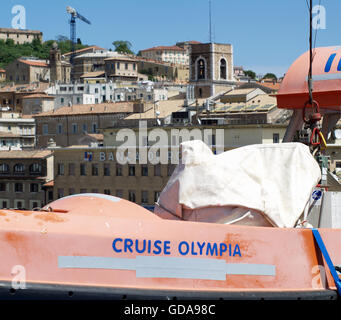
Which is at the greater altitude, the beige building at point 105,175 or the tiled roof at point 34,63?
the tiled roof at point 34,63

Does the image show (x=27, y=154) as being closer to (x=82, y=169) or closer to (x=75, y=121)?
(x=82, y=169)

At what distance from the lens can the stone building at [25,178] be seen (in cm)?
6681

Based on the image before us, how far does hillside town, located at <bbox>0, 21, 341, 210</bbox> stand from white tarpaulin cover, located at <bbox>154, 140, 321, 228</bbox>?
17.2 meters

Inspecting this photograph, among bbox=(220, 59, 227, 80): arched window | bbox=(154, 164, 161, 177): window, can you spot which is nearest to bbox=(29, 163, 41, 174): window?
bbox=(154, 164, 161, 177): window

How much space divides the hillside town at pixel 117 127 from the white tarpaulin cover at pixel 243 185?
1724 cm

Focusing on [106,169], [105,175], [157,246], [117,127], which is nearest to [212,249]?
[157,246]

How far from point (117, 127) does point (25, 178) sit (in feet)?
27.9

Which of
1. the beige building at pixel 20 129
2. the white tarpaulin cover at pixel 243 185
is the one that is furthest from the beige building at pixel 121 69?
the white tarpaulin cover at pixel 243 185

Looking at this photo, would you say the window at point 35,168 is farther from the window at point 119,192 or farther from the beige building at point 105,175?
the window at point 119,192

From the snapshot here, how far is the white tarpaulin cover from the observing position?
13.4 metres

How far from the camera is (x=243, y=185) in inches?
532

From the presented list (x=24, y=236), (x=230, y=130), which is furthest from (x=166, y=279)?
(x=230, y=130)

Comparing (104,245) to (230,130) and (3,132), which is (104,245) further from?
(3,132)

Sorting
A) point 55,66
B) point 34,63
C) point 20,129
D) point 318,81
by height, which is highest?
point 34,63
